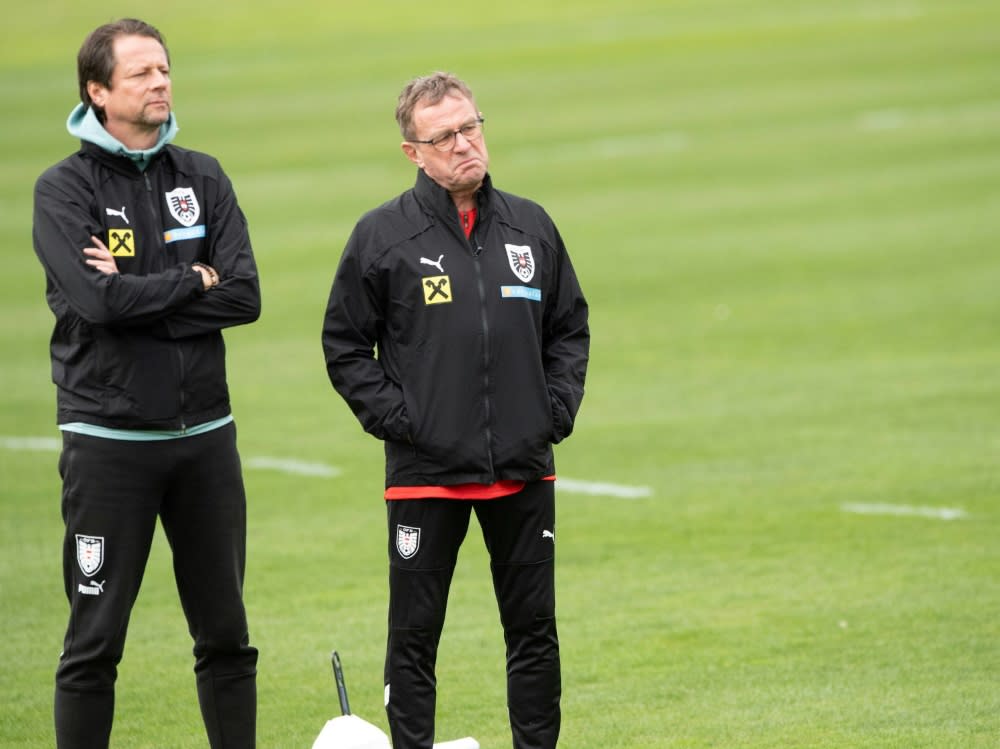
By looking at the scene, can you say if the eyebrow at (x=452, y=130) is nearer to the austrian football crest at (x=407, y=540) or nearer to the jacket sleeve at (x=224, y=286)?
the jacket sleeve at (x=224, y=286)

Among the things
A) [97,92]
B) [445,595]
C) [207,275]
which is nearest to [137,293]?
[207,275]

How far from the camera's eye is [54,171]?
17.7ft

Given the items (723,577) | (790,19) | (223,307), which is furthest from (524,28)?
(223,307)

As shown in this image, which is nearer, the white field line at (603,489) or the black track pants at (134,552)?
the black track pants at (134,552)

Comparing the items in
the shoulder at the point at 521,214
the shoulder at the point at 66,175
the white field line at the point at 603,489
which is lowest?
the white field line at the point at 603,489

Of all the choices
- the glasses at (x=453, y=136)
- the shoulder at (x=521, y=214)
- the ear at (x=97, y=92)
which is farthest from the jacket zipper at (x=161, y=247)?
the shoulder at (x=521, y=214)

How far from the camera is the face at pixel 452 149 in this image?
5.43 m

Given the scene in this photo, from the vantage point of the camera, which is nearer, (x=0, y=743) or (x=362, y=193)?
(x=0, y=743)

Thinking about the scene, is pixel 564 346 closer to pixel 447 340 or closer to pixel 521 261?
pixel 521 261

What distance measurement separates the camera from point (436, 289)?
5426 millimetres

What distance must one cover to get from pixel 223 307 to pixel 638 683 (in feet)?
8.54

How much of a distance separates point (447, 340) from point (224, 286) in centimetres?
73

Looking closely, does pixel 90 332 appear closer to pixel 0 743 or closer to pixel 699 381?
pixel 0 743

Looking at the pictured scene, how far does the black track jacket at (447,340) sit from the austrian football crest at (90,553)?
34.9 inches
